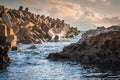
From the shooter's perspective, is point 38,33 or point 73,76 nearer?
point 73,76

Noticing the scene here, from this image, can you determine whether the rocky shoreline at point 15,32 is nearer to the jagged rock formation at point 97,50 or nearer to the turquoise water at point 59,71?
the turquoise water at point 59,71

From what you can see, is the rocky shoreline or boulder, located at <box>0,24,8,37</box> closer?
the rocky shoreline

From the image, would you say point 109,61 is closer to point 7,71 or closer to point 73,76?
point 73,76

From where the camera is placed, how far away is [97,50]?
54.3 metres

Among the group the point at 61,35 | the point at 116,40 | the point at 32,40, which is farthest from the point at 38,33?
the point at 116,40

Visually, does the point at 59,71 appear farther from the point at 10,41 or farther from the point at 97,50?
the point at 10,41

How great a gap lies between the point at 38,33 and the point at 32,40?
1777 centimetres

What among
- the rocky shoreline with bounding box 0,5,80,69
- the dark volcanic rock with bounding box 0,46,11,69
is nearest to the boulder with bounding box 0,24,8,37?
the rocky shoreline with bounding box 0,5,80,69

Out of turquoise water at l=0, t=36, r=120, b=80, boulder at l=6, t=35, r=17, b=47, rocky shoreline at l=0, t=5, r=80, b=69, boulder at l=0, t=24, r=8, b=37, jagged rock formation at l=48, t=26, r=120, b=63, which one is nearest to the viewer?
turquoise water at l=0, t=36, r=120, b=80

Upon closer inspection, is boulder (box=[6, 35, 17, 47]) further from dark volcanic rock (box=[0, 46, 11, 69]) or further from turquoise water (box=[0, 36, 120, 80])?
turquoise water (box=[0, 36, 120, 80])

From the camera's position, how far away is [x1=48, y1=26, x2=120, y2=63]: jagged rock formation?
53.0 metres

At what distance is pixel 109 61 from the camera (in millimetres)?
52188

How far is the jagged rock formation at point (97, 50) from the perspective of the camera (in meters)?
53.0

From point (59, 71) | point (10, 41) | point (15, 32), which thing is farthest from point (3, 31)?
point (59, 71)
